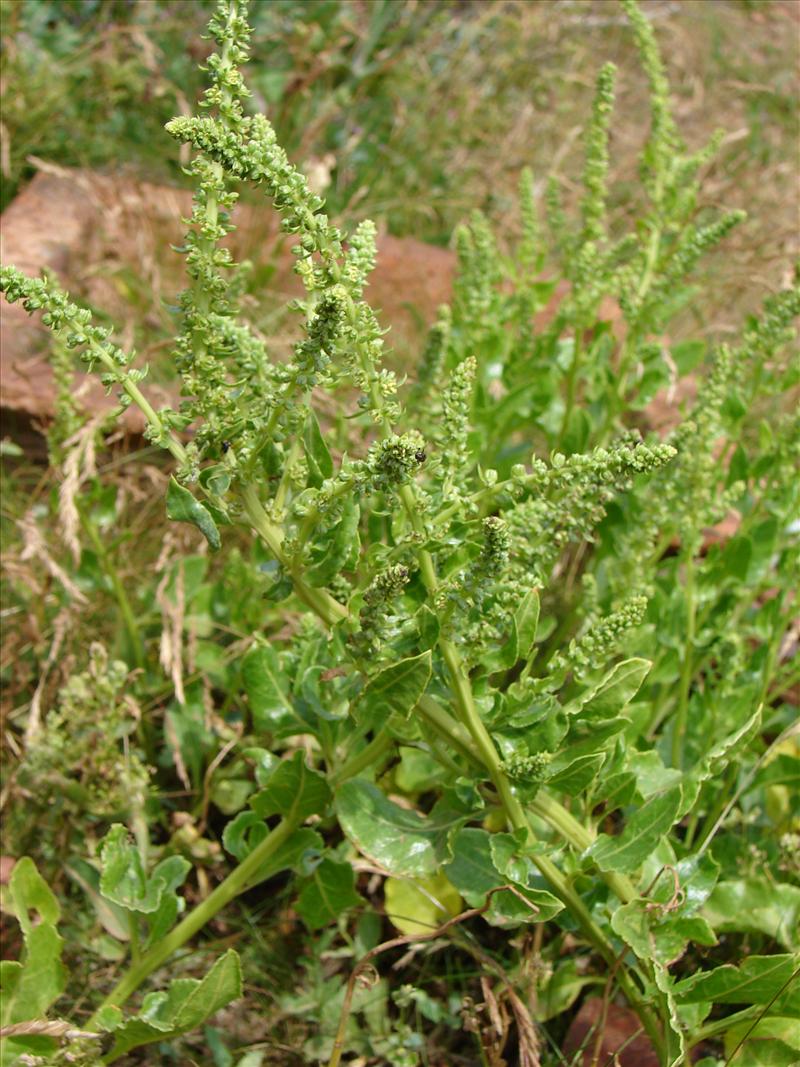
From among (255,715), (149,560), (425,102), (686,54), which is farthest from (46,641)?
(686,54)

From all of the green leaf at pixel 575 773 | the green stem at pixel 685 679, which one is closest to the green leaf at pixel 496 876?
the green leaf at pixel 575 773

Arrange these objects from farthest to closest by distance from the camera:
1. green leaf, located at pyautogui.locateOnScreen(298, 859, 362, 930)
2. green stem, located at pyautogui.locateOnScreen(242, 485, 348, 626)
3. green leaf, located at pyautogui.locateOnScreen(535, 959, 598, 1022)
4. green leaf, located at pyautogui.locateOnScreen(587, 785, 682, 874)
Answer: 1. green leaf, located at pyautogui.locateOnScreen(535, 959, 598, 1022)
2. green leaf, located at pyautogui.locateOnScreen(298, 859, 362, 930)
3. green leaf, located at pyautogui.locateOnScreen(587, 785, 682, 874)
4. green stem, located at pyautogui.locateOnScreen(242, 485, 348, 626)

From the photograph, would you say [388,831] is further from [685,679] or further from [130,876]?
[685,679]

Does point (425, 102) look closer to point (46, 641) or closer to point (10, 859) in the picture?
point (46, 641)

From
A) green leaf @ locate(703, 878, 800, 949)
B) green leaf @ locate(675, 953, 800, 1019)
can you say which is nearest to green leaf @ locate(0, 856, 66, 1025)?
green leaf @ locate(675, 953, 800, 1019)

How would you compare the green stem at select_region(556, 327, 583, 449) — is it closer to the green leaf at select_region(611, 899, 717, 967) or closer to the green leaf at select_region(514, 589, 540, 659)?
the green leaf at select_region(514, 589, 540, 659)

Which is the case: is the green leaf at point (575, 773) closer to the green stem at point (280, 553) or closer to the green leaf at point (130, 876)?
the green stem at point (280, 553)
